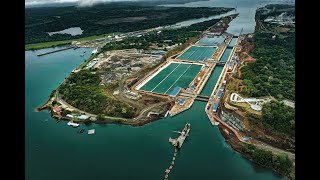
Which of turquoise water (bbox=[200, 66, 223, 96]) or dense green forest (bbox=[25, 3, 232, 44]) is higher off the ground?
dense green forest (bbox=[25, 3, 232, 44])

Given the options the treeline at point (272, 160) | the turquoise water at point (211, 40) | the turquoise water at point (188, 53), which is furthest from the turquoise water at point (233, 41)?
the treeline at point (272, 160)

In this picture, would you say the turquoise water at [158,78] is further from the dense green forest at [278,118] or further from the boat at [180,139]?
the dense green forest at [278,118]

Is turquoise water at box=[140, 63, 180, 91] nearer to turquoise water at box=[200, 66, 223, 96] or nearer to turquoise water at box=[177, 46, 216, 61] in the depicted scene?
turquoise water at box=[177, 46, 216, 61]

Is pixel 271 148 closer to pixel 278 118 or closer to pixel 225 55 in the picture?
pixel 278 118

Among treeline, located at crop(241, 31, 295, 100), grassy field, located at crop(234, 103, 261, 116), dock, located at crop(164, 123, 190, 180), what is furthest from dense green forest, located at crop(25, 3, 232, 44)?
grassy field, located at crop(234, 103, 261, 116)

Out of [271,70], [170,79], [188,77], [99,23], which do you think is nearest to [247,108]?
[188,77]

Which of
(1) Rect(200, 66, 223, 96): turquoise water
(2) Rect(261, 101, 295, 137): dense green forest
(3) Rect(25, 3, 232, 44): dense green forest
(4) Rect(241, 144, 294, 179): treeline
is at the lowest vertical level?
(4) Rect(241, 144, 294, 179): treeline
